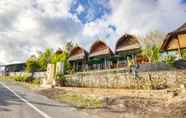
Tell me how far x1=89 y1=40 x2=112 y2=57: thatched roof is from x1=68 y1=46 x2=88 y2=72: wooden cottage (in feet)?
6.14

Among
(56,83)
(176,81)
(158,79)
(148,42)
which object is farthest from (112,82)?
(148,42)

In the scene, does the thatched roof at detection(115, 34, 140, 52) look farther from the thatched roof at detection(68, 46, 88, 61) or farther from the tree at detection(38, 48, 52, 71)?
the tree at detection(38, 48, 52, 71)

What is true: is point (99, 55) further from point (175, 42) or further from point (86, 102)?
point (86, 102)

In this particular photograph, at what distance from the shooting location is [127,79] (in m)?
21.8

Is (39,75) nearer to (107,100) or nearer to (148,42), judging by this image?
(148,42)

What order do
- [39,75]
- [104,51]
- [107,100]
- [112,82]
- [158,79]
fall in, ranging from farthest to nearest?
[39,75]
[104,51]
[112,82]
[158,79]
[107,100]

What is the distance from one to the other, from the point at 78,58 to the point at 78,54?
8.01 feet

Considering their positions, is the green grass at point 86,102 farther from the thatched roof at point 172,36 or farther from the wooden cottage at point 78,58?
the wooden cottage at point 78,58

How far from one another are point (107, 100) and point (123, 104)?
2206 millimetres

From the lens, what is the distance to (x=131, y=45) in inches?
1474

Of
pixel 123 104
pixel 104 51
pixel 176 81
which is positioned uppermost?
pixel 104 51

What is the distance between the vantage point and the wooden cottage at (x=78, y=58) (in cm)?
4497

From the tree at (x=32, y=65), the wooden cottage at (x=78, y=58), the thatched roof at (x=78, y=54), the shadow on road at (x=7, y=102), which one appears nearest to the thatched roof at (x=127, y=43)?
the wooden cottage at (x=78, y=58)

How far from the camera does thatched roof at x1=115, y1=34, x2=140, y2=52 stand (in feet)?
121
